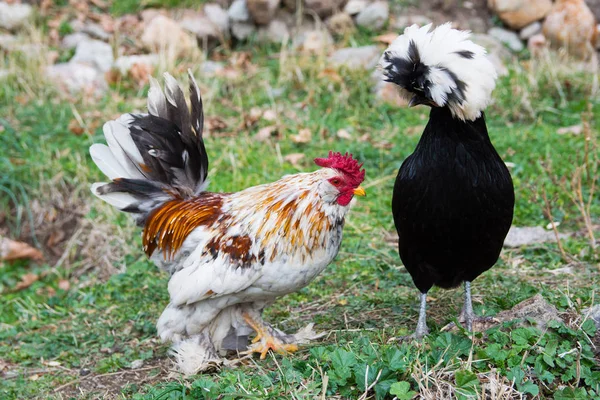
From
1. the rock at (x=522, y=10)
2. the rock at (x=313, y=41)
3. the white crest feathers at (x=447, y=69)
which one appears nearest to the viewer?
the white crest feathers at (x=447, y=69)

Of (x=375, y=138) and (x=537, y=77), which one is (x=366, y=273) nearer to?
(x=375, y=138)

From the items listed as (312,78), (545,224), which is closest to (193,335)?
(545,224)

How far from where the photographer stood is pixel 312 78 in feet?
27.4

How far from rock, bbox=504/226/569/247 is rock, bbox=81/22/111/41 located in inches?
246

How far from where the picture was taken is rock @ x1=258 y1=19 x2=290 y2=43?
9.55 m

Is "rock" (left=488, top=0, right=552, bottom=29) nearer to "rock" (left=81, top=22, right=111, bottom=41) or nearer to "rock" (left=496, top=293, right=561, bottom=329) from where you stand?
"rock" (left=81, top=22, right=111, bottom=41)

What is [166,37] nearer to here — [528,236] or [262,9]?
[262,9]

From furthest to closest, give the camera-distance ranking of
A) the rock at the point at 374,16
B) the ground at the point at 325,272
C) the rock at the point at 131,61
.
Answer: the rock at the point at 374,16, the rock at the point at 131,61, the ground at the point at 325,272

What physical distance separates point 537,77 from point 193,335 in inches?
211

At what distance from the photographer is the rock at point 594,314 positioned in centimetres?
361

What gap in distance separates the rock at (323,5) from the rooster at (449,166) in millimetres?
6227

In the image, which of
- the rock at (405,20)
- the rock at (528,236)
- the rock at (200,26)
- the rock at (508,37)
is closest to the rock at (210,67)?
the rock at (200,26)

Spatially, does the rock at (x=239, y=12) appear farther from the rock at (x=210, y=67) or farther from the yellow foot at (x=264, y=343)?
the yellow foot at (x=264, y=343)

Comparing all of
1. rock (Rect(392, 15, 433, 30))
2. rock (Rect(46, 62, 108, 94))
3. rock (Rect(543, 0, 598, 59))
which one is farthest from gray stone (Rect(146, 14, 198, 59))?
rock (Rect(543, 0, 598, 59))
